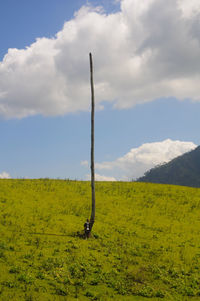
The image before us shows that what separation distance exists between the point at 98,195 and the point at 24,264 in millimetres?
24632

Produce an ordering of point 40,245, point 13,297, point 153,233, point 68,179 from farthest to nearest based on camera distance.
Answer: point 68,179
point 153,233
point 40,245
point 13,297

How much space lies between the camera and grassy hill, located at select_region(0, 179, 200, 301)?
617 inches

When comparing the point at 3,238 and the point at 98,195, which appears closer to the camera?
the point at 3,238

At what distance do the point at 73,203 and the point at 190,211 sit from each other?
650 inches

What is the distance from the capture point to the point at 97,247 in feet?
74.3

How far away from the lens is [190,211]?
126 ft

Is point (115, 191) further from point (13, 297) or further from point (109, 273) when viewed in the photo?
point (13, 297)

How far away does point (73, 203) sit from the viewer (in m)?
35.6

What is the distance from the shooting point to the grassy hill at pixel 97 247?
15672mm

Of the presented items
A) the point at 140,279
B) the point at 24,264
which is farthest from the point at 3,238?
the point at 140,279

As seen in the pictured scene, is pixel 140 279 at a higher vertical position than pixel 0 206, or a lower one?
lower

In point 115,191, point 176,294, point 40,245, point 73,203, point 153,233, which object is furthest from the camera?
point 115,191

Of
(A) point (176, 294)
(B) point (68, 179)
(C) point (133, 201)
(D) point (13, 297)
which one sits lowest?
(A) point (176, 294)

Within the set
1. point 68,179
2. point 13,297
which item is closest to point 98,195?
point 68,179
